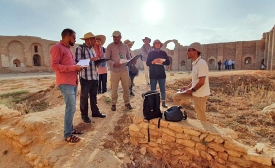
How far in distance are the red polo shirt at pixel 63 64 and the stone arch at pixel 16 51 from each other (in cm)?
2674

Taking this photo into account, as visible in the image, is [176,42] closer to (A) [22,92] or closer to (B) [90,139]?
(A) [22,92]

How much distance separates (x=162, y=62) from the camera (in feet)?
14.0

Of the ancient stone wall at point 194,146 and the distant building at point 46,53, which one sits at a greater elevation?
the distant building at point 46,53

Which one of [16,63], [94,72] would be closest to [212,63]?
[94,72]

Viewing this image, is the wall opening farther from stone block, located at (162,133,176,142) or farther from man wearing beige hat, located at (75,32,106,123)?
man wearing beige hat, located at (75,32,106,123)

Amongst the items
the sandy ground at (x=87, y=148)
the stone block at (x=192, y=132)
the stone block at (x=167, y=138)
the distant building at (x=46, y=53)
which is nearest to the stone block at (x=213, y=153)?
the stone block at (x=192, y=132)

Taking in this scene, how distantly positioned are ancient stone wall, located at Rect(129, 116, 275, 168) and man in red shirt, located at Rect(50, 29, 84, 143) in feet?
3.94

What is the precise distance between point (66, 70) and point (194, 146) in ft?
8.03

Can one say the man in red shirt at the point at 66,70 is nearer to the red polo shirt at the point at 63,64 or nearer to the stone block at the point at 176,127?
the red polo shirt at the point at 63,64

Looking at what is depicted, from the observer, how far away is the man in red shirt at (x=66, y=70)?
2789 mm

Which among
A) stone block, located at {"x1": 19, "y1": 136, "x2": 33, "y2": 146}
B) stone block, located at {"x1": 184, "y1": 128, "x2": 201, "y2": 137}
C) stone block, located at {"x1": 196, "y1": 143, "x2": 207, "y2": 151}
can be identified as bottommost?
stone block, located at {"x1": 19, "y1": 136, "x2": 33, "y2": 146}

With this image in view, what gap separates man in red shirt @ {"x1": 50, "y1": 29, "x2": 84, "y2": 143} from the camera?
2789mm

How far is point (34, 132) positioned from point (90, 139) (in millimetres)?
1519

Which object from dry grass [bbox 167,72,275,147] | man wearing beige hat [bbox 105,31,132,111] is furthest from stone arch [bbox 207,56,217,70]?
man wearing beige hat [bbox 105,31,132,111]
